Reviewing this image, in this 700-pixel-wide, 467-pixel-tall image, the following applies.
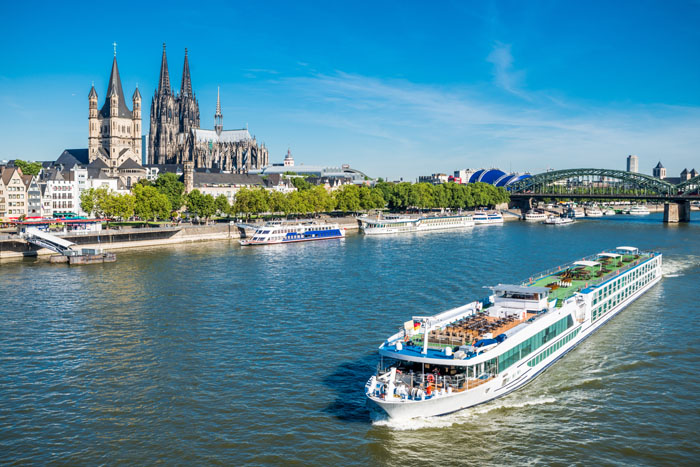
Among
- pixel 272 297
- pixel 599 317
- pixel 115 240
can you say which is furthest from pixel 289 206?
pixel 599 317

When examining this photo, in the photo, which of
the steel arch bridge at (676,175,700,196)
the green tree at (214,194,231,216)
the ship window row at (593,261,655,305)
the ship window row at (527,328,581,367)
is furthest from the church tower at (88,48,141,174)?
the ship window row at (527,328,581,367)

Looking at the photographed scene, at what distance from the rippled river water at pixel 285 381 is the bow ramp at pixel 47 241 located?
51.3 feet

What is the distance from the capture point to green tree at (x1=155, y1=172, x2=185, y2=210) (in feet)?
382

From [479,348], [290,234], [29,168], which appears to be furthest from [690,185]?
[479,348]

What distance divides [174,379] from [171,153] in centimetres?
18069

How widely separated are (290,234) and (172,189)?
40456mm

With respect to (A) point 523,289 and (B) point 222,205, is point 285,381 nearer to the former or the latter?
(A) point 523,289

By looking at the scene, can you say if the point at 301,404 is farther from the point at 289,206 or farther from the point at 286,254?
the point at 289,206

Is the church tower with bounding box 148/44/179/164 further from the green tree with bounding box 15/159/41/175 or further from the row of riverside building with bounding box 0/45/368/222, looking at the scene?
the green tree with bounding box 15/159/41/175

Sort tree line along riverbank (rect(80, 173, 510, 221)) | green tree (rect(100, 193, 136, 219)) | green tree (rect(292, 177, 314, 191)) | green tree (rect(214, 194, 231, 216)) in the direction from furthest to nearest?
green tree (rect(292, 177, 314, 191)) → green tree (rect(214, 194, 231, 216)) → tree line along riverbank (rect(80, 173, 510, 221)) → green tree (rect(100, 193, 136, 219))

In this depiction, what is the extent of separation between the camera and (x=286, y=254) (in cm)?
7575

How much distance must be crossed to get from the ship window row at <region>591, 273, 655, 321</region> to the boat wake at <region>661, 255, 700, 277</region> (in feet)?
28.0

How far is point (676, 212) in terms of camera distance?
464 feet

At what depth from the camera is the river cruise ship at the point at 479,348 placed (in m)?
23.0
